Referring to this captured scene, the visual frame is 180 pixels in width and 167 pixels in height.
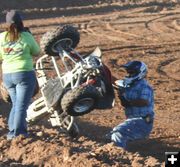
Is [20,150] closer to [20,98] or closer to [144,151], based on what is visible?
[20,98]

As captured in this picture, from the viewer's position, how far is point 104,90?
6109 millimetres

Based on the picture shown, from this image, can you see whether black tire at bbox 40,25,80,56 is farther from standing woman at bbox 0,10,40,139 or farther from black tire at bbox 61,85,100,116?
black tire at bbox 61,85,100,116

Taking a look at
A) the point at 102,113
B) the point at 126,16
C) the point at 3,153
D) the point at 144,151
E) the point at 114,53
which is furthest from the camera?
the point at 126,16

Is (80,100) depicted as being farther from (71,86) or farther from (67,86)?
(67,86)

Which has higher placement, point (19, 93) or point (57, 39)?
point (57, 39)

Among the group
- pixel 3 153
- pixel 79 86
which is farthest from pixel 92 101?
pixel 3 153

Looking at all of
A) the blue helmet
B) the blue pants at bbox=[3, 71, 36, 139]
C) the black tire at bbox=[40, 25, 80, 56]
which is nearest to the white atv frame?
the black tire at bbox=[40, 25, 80, 56]

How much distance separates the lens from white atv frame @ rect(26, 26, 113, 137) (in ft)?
18.8

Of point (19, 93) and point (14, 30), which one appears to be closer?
point (14, 30)

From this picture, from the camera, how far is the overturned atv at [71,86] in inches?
226

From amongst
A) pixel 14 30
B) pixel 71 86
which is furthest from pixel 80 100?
pixel 14 30

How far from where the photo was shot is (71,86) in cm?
597

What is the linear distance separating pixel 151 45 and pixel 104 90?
10.2m

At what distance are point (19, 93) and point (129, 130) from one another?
5.84ft
